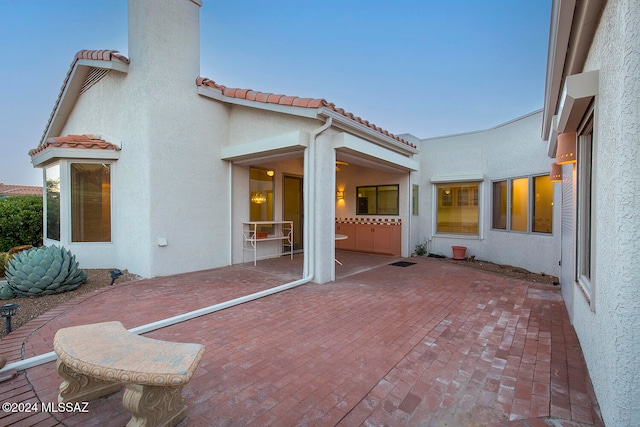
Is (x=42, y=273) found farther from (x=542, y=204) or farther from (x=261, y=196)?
(x=542, y=204)

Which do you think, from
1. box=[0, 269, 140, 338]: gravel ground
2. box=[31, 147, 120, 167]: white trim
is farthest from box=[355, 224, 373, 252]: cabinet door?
box=[31, 147, 120, 167]: white trim

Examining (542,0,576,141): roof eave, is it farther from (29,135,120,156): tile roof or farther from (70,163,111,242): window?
(70,163,111,242): window

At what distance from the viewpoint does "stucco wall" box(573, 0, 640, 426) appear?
1585 millimetres

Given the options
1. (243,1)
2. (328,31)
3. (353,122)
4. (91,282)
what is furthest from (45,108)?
(353,122)

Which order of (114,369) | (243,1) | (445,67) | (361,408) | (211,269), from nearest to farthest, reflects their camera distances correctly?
1. (114,369)
2. (361,408)
3. (211,269)
4. (243,1)
5. (445,67)

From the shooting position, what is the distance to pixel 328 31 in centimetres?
1344

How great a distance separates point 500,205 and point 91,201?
458 inches

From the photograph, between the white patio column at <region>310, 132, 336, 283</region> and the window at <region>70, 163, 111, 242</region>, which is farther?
the window at <region>70, 163, 111, 242</region>

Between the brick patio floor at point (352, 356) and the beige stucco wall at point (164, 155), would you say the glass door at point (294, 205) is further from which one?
the brick patio floor at point (352, 356)

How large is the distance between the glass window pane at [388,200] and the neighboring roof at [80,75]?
8.14m

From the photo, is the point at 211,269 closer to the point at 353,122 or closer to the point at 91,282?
the point at 91,282

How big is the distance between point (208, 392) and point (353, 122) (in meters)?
5.34

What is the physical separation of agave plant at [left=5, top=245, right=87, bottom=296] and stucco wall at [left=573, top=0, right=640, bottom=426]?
7278 mm

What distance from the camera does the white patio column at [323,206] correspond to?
566cm
